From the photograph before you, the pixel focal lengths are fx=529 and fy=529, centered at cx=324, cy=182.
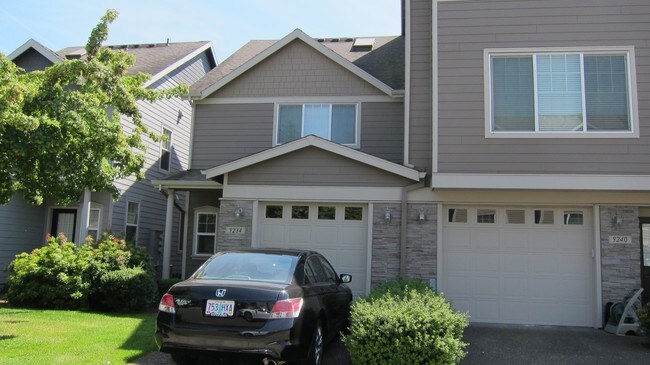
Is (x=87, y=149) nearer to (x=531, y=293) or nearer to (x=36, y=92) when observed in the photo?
(x=36, y=92)

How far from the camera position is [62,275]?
10.8 meters

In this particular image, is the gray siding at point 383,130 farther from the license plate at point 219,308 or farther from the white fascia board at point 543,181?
Answer: the license plate at point 219,308

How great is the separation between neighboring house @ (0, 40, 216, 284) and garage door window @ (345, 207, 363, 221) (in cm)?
527

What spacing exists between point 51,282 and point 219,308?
7.03 m

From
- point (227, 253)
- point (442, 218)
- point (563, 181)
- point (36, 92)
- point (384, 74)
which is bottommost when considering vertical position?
point (227, 253)

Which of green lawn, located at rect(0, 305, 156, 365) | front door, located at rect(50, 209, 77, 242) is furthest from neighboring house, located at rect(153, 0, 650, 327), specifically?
front door, located at rect(50, 209, 77, 242)

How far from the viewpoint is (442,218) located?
35.2 ft

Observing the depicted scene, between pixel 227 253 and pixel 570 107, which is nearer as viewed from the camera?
pixel 227 253

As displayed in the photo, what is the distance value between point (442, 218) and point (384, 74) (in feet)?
16.7

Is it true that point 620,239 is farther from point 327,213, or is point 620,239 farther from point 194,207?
point 194,207

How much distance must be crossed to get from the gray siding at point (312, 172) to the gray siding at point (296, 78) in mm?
3320

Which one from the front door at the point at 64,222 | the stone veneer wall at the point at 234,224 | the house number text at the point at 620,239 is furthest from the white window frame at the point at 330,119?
the front door at the point at 64,222

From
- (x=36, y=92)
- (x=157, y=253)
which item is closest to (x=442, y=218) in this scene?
(x=36, y=92)

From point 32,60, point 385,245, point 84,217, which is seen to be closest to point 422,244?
point 385,245
